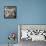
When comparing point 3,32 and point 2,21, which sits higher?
point 2,21

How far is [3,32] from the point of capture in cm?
351

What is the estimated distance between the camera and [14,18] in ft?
11.6

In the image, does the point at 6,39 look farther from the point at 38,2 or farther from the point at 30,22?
the point at 38,2

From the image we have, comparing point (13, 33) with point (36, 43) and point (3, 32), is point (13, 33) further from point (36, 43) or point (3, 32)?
point (36, 43)

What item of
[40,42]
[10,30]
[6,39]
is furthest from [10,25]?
[40,42]

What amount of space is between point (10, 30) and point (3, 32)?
189 millimetres

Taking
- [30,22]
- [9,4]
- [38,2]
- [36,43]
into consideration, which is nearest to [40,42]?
[36,43]

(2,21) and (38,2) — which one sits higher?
(38,2)

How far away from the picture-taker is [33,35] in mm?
3418

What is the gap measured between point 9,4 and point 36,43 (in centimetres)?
122

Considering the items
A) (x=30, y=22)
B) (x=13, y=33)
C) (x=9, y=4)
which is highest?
(x=9, y=4)

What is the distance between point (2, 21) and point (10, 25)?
234 millimetres

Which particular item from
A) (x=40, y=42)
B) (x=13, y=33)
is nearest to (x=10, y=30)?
(x=13, y=33)

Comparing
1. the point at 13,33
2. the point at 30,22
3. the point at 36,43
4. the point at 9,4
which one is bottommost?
the point at 36,43
